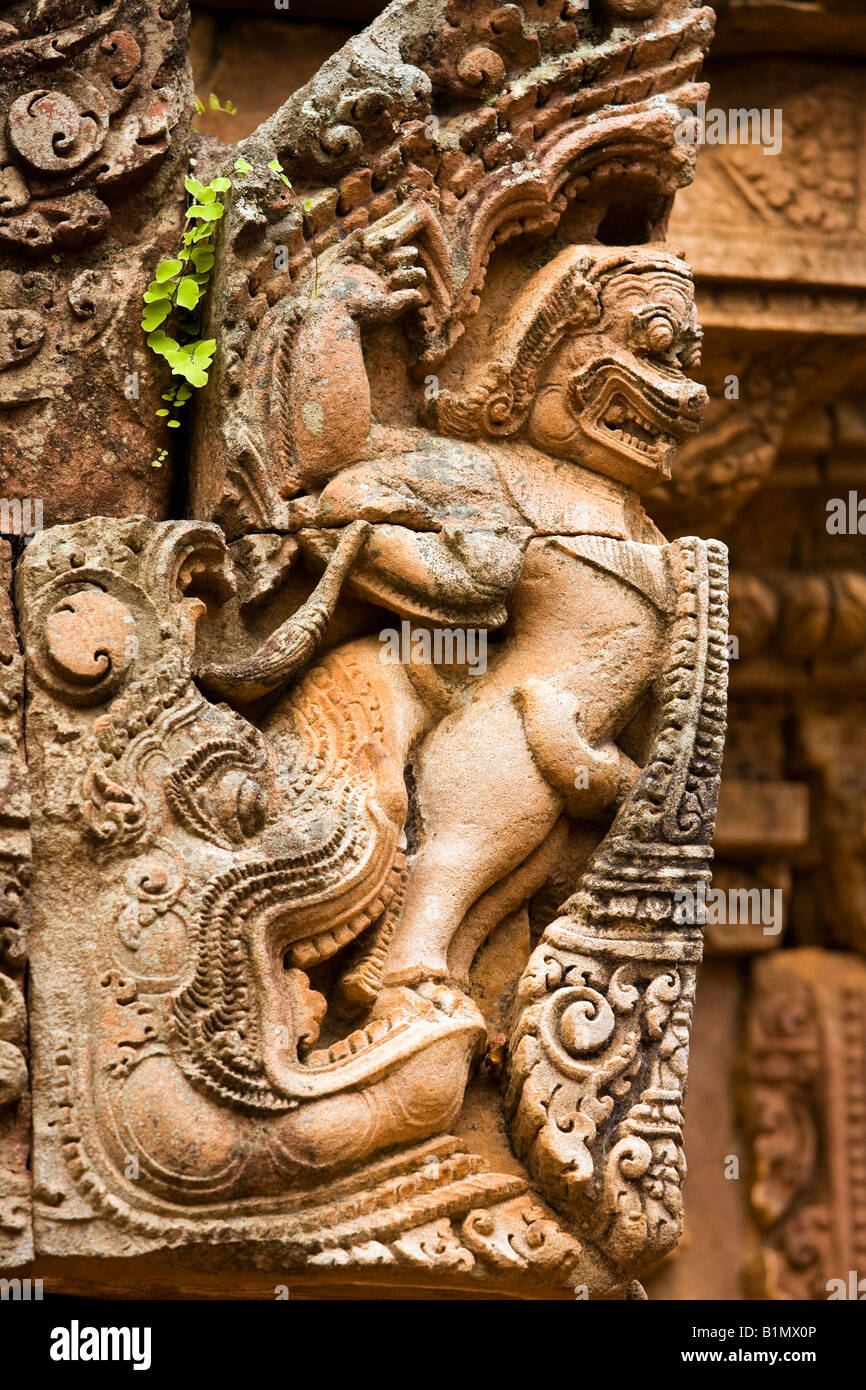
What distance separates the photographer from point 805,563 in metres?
5.95

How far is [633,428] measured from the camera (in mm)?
3719

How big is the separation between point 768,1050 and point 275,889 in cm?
310

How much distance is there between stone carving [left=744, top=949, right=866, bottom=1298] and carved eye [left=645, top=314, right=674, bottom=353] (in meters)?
2.80

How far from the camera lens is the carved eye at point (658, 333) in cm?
368

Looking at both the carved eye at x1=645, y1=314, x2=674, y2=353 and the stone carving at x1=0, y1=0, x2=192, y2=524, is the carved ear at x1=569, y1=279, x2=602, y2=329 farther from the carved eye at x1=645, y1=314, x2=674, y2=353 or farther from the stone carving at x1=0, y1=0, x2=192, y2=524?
the stone carving at x1=0, y1=0, x2=192, y2=524

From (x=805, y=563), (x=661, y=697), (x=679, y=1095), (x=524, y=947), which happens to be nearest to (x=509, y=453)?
(x=661, y=697)

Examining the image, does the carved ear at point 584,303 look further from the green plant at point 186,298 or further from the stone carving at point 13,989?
the stone carving at point 13,989

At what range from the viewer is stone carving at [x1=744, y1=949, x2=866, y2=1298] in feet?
18.8

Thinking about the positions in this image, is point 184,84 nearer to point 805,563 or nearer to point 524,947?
point 524,947

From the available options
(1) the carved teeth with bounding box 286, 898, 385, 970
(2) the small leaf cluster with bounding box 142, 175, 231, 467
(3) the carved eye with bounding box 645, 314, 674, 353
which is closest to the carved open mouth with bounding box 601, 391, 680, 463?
(3) the carved eye with bounding box 645, 314, 674, 353

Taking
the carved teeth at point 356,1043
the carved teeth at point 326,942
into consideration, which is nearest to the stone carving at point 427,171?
the carved teeth at point 326,942

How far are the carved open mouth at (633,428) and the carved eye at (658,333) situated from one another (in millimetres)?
105

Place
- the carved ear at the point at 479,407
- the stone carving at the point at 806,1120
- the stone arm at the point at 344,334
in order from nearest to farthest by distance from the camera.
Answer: the stone arm at the point at 344,334 → the carved ear at the point at 479,407 → the stone carving at the point at 806,1120

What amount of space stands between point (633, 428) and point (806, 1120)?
2839 mm
